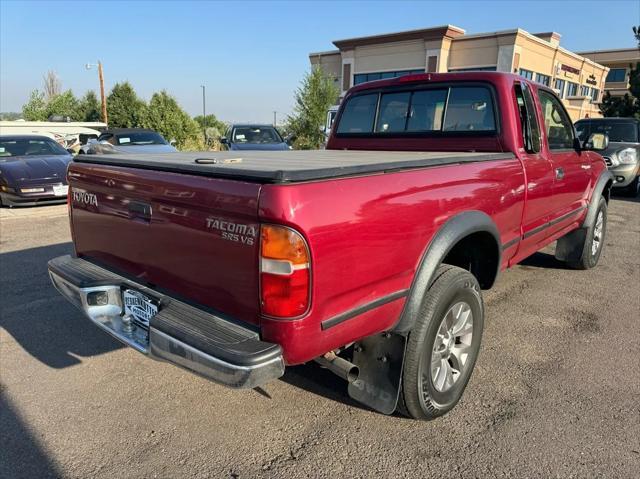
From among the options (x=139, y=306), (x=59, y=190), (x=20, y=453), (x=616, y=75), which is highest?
(x=616, y=75)

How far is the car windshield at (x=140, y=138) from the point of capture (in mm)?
13031

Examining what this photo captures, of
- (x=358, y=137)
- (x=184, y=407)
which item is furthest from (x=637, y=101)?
(x=184, y=407)

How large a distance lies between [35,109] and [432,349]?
44269 millimetres

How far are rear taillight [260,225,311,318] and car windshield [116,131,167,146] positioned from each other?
40.6ft

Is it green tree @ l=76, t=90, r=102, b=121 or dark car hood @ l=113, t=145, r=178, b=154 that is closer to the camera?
dark car hood @ l=113, t=145, r=178, b=154

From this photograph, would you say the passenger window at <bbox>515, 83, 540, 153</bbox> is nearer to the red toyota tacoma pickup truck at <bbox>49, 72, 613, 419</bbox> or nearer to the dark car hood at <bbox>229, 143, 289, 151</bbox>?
the red toyota tacoma pickup truck at <bbox>49, 72, 613, 419</bbox>

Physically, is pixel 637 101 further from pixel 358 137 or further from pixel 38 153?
pixel 38 153

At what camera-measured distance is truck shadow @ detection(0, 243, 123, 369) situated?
11.6ft

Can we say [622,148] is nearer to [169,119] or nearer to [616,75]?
[169,119]

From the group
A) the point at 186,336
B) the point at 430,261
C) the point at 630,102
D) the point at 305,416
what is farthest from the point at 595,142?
the point at 630,102

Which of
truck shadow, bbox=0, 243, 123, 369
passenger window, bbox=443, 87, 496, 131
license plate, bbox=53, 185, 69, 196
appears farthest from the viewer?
license plate, bbox=53, 185, 69, 196

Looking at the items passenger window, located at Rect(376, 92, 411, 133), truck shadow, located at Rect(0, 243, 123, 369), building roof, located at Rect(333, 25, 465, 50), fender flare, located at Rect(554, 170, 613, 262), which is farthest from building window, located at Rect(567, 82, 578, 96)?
truck shadow, located at Rect(0, 243, 123, 369)

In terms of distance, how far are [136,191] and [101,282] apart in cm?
58

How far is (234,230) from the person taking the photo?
1.99 m
